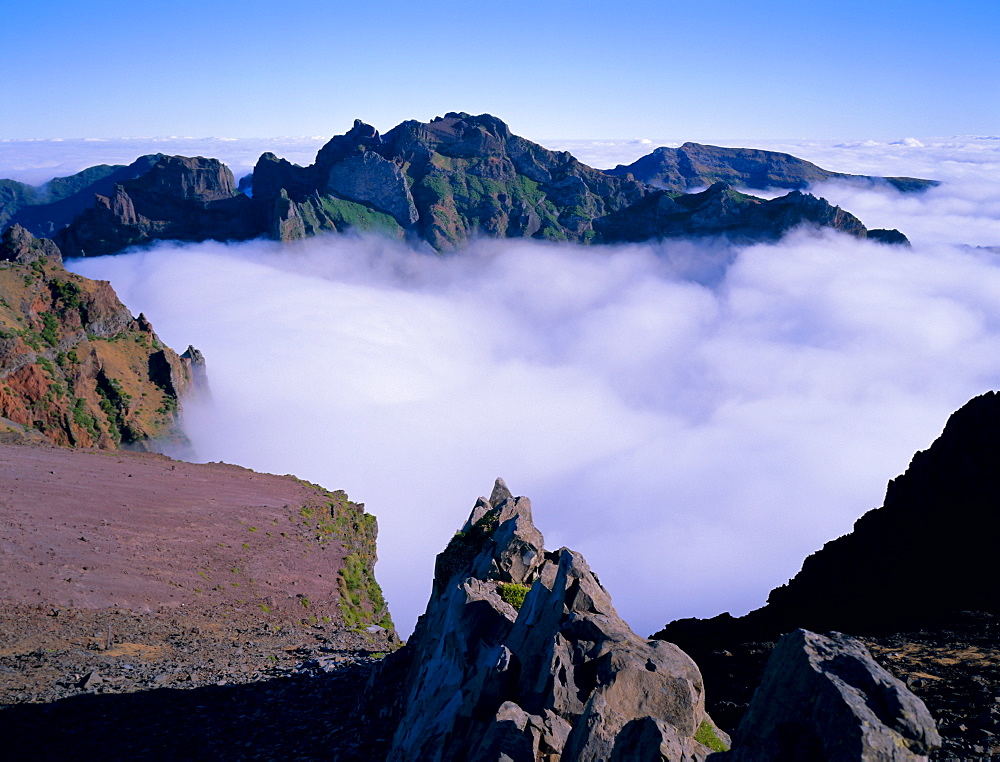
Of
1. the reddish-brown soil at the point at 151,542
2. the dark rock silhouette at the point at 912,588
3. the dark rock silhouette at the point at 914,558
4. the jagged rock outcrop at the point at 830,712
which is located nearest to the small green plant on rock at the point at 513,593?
the dark rock silhouette at the point at 912,588

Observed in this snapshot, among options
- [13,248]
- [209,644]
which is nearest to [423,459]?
[13,248]

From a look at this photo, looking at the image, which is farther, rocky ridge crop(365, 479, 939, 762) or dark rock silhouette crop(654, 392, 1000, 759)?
dark rock silhouette crop(654, 392, 1000, 759)

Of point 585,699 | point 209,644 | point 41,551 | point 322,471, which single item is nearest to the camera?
point 585,699

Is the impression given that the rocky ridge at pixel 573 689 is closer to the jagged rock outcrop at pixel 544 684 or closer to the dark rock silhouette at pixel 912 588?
the jagged rock outcrop at pixel 544 684

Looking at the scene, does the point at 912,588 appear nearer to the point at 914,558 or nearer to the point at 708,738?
the point at 914,558

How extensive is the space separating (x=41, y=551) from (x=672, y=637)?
30875mm

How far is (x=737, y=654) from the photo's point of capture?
2216cm

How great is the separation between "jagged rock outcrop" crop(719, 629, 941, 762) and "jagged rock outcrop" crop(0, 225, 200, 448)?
64685 millimetres

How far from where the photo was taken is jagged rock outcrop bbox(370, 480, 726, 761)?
1223cm

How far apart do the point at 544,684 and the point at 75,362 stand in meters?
68.1

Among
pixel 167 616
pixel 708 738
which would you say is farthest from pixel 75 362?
pixel 708 738

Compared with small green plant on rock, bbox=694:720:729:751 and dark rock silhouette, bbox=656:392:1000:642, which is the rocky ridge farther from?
dark rock silhouette, bbox=656:392:1000:642

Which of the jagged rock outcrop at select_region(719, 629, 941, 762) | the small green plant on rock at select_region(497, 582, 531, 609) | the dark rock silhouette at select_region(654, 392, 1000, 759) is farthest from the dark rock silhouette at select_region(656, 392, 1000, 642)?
the jagged rock outcrop at select_region(719, 629, 941, 762)

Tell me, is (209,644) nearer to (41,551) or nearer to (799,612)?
(41,551)
